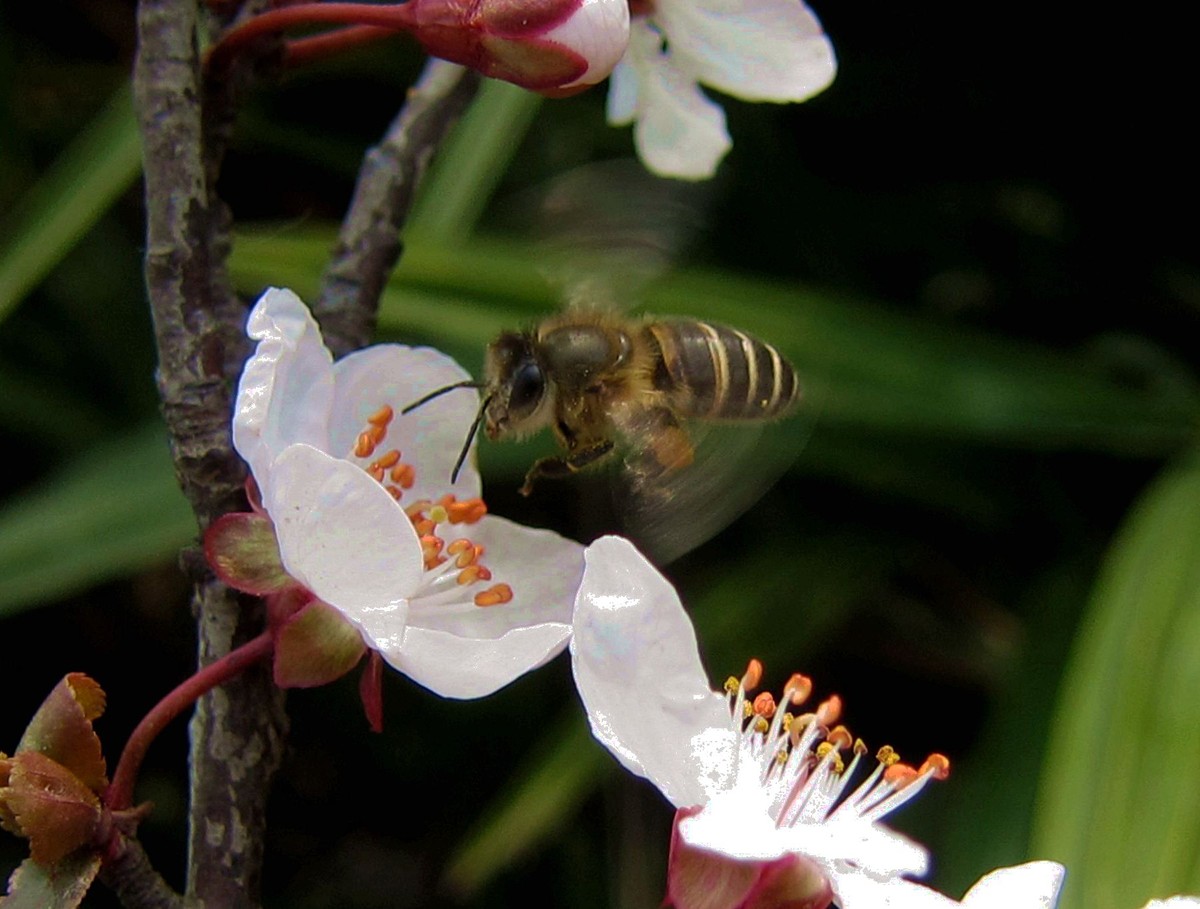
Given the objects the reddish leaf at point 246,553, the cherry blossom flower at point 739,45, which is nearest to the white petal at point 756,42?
the cherry blossom flower at point 739,45

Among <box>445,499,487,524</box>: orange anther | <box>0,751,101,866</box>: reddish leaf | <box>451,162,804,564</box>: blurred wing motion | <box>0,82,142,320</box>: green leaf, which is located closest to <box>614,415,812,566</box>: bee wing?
<box>451,162,804,564</box>: blurred wing motion

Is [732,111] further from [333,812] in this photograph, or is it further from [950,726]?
[333,812]

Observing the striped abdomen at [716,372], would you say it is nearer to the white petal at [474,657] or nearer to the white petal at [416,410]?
the white petal at [416,410]

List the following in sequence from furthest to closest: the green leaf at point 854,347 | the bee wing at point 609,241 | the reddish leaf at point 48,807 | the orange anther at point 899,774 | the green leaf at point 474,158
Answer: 1. the green leaf at point 474,158
2. the green leaf at point 854,347
3. the bee wing at point 609,241
4. the orange anther at point 899,774
5. the reddish leaf at point 48,807

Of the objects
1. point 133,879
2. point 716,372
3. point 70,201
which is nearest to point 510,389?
point 716,372

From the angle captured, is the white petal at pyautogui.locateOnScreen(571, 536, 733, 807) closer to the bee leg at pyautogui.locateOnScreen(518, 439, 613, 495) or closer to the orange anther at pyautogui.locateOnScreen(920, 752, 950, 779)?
the orange anther at pyautogui.locateOnScreen(920, 752, 950, 779)

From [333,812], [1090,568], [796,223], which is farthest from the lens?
[796,223]

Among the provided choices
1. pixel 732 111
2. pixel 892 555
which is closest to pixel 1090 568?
pixel 892 555

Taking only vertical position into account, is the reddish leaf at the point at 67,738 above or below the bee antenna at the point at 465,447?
above
